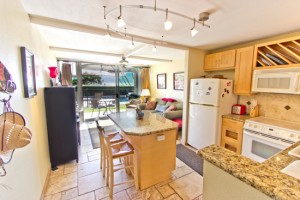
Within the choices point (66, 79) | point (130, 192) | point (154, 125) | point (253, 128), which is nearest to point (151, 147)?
point (154, 125)

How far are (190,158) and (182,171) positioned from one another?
513mm

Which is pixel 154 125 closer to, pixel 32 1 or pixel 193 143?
pixel 193 143

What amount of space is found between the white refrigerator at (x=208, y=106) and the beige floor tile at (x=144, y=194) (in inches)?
62.1

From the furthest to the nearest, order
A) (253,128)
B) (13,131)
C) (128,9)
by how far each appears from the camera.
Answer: (253,128) → (128,9) → (13,131)

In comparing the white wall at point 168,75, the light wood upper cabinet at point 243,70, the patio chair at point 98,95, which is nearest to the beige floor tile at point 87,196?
the light wood upper cabinet at point 243,70

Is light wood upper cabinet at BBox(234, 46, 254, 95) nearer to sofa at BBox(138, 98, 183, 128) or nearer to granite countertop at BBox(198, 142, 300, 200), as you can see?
sofa at BBox(138, 98, 183, 128)

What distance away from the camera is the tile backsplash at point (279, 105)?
2.39m

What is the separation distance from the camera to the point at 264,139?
2.23m

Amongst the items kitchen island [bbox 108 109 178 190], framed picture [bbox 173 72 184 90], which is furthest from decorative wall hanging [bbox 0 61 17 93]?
framed picture [bbox 173 72 184 90]

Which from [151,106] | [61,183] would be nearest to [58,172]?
[61,183]

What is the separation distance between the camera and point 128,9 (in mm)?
1666

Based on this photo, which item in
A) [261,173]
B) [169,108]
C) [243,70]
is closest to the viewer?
[261,173]

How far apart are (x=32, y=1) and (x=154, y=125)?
2095mm

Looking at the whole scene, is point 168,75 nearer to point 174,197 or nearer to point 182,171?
point 182,171
